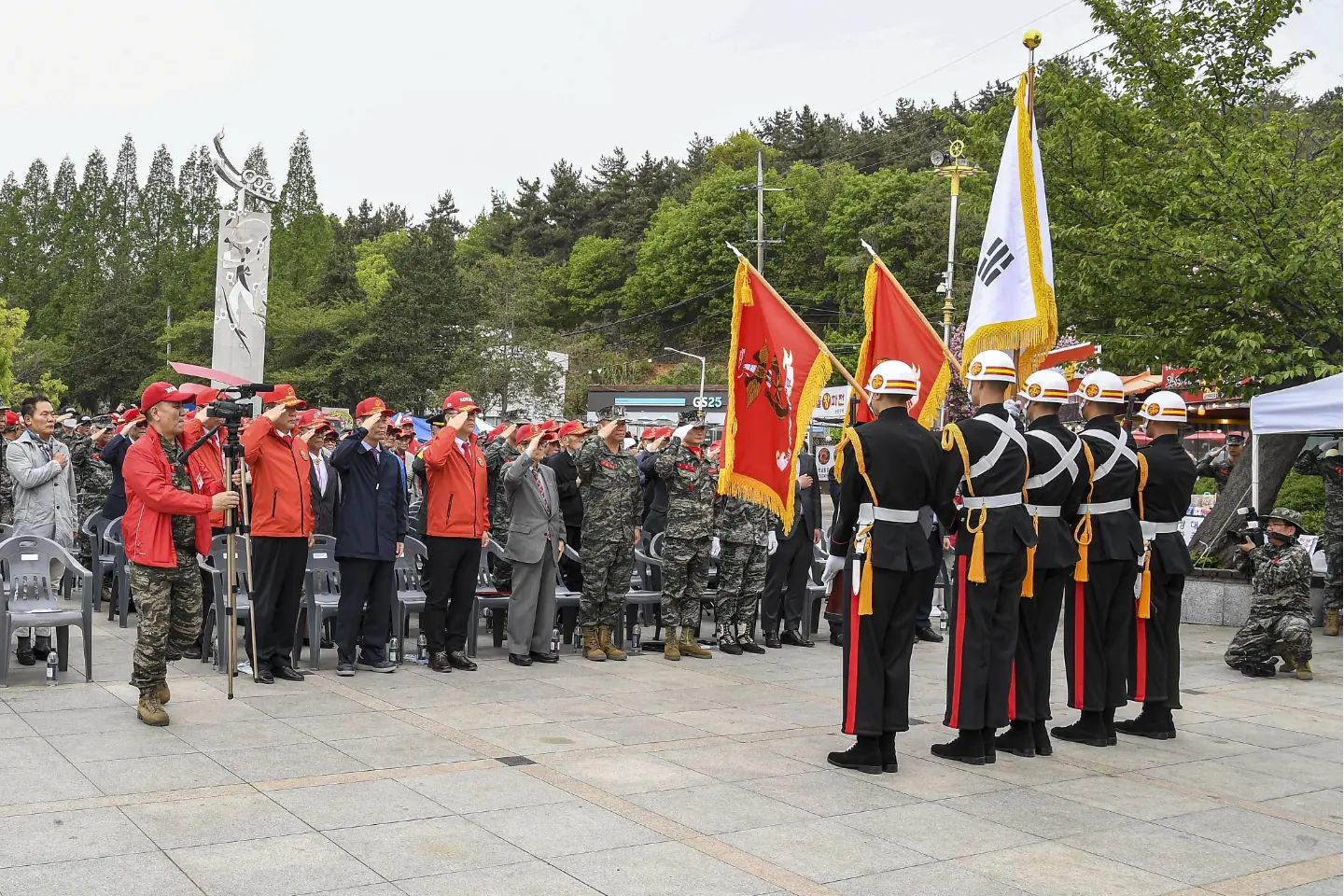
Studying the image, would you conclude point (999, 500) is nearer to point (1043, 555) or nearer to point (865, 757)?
point (1043, 555)

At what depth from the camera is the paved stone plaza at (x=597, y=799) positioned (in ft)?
16.9

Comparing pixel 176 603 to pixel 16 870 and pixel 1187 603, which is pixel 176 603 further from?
pixel 1187 603

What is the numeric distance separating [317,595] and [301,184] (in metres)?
75.5

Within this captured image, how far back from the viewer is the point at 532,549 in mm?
10055

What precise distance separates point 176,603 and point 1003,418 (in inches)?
189

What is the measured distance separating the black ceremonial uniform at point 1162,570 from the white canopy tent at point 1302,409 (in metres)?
2.79

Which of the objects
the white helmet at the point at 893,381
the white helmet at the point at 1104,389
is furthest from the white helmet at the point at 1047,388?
the white helmet at the point at 893,381

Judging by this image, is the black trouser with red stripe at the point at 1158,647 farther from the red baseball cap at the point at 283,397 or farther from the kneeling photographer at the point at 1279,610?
the red baseball cap at the point at 283,397

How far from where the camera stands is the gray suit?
32.9ft

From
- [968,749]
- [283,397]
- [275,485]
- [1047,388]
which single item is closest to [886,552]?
[968,749]

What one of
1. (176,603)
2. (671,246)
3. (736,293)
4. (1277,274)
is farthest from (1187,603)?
(671,246)

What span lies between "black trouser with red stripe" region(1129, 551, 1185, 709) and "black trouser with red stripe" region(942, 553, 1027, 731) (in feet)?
4.61

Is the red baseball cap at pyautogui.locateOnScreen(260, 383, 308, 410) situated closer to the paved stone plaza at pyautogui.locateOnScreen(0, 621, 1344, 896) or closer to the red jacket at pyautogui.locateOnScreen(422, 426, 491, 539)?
the red jacket at pyautogui.locateOnScreen(422, 426, 491, 539)

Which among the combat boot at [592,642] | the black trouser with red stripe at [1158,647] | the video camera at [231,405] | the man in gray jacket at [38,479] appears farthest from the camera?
the combat boot at [592,642]
